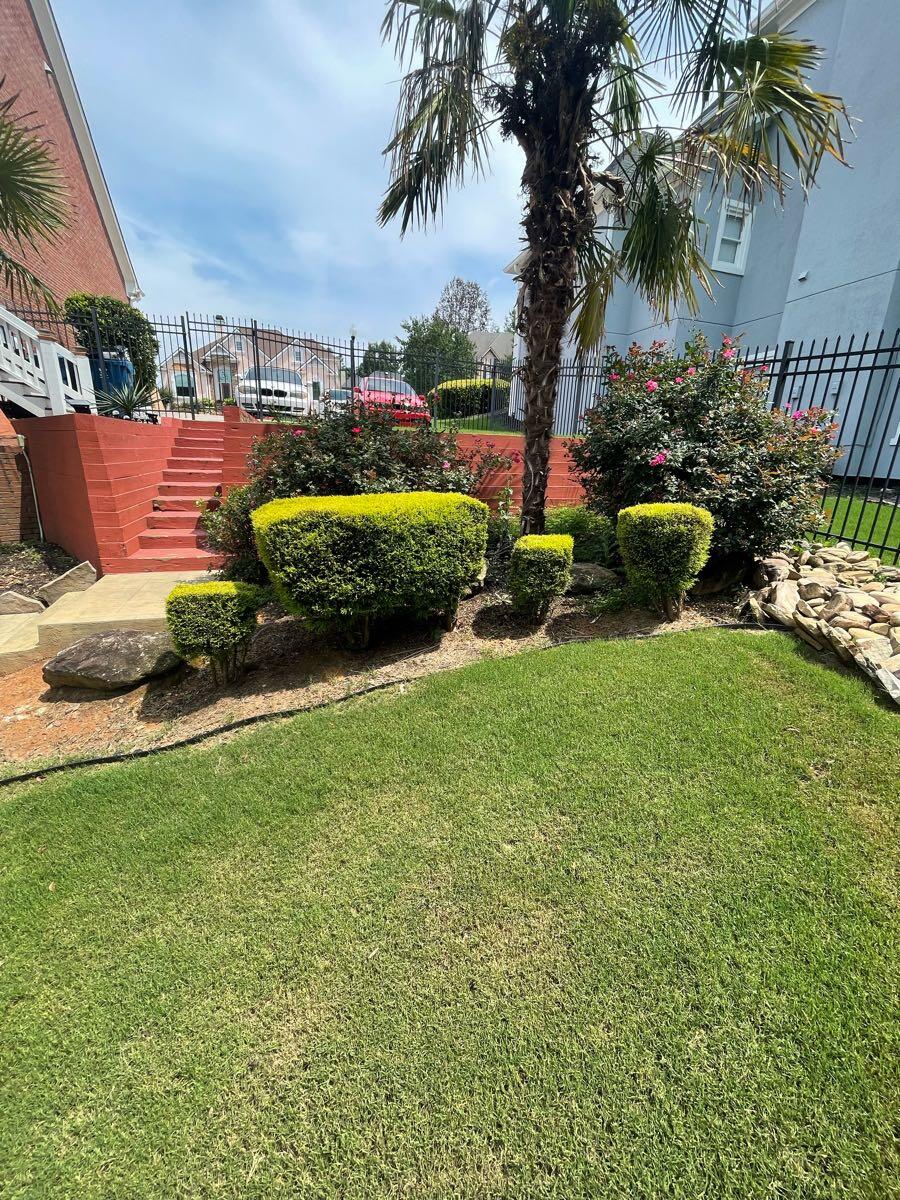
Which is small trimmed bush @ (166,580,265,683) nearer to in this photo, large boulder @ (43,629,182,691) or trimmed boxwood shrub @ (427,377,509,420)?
large boulder @ (43,629,182,691)

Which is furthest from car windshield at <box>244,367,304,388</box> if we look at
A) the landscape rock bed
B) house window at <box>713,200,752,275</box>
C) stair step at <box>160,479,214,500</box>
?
house window at <box>713,200,752,275</box>

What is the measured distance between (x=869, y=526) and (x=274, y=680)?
23.8 feet

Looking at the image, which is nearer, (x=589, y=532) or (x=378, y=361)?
(x=589, y=532)

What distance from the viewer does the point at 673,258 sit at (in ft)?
17.5

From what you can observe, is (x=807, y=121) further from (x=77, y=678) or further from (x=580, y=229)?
(x=77, y=678)

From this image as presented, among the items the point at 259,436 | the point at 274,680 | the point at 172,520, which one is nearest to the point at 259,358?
the point at 259,436

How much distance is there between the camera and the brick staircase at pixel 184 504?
646 cm

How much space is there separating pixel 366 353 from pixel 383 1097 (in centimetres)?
921

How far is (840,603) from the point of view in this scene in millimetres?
3930

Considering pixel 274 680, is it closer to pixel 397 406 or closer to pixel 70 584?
pixel 70 584

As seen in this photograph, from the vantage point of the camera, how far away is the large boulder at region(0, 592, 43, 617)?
19.1 feet

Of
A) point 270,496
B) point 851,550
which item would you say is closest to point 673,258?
point 851,550

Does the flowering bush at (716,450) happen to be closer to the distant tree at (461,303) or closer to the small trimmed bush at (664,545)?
the small trimmed bush at (664,545)

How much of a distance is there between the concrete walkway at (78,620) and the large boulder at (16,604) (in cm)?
11
